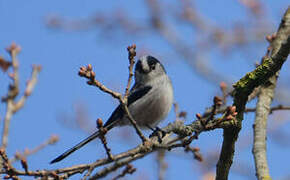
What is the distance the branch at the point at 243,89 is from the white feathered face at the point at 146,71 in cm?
225

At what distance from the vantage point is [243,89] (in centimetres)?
293

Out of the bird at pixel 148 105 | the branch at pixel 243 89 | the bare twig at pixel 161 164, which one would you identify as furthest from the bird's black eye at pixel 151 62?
the branch at pixel 243 89

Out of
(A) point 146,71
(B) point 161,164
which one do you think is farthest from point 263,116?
(A) point 146,71

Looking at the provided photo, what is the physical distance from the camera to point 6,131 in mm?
3305

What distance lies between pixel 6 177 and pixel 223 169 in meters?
1.49

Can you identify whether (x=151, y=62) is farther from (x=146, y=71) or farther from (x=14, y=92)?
(x=14, y=92)

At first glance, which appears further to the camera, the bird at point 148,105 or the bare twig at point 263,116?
the bird at point 148,105

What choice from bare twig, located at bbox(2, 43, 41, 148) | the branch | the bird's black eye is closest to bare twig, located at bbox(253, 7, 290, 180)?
the branch

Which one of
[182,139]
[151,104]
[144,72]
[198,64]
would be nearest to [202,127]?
[182,139]

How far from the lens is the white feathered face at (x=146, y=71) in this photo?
17.1 feet

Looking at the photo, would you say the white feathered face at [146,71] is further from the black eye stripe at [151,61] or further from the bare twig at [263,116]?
the bare twig at [263,116]

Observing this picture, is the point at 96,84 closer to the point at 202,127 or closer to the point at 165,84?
the point at 202,127

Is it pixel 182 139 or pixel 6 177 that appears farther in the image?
pixel 182 139

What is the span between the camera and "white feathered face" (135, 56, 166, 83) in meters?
5.22
